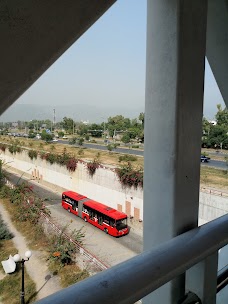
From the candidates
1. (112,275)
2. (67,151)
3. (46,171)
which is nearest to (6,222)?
(46,171)

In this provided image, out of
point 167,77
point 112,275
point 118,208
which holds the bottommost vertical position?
point 118,208

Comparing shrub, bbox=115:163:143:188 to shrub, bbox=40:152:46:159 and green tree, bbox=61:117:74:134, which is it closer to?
shrub, bbox=40:152:46:159

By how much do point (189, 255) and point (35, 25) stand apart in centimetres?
36

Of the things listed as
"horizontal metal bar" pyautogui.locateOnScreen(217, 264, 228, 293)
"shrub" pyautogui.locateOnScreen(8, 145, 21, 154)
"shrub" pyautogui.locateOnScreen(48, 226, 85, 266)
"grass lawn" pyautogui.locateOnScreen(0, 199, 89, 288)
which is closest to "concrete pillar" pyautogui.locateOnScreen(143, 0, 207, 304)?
"horizontal metal bar" pyautogui.locateOnScreen(217, 264, 228, 293)

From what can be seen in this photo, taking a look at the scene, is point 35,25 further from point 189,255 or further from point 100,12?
point 189,255

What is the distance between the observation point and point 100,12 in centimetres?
31

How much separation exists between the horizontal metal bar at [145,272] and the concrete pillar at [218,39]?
13.9 inches

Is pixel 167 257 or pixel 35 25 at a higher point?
pixel 35 25

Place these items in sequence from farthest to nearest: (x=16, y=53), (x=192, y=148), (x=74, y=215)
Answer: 1. (x=74, y=215)
2. (x=192, y=148)
3. (x=16, y=53)

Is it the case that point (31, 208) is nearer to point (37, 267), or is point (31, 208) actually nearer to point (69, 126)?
point (37, 267)

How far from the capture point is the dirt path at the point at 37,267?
4.61 ft

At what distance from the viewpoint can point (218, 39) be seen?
599mm


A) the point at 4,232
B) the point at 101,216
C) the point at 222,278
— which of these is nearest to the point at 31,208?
the point at 4,232

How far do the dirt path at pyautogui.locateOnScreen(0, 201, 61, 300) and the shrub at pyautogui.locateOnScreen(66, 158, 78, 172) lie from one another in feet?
2.36
